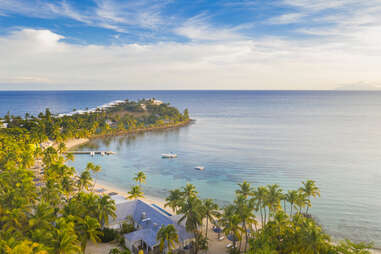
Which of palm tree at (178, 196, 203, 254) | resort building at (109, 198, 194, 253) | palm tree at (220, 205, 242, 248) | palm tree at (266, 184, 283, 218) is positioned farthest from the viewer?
palm tree at (266, 184, 283, 218)

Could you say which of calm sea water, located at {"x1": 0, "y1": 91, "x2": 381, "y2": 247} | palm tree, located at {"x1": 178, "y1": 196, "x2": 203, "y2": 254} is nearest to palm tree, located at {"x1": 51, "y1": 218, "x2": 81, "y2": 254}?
palm tree, located at {"x1": 178, "y1": 196, "x2": 203, "y2": 254}

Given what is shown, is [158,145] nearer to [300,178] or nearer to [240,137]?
[240,137]

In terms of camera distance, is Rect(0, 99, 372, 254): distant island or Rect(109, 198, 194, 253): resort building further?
Rect(109, 198, 194, 253): resort building

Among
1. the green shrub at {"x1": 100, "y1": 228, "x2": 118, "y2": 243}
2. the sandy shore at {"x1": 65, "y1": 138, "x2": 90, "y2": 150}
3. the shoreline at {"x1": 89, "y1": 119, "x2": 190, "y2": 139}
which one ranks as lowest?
the green shrub at {"x1": 100, "y1": 228, "x2": 118, "y2": 243}

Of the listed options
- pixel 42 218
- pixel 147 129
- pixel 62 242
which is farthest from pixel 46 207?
pixel 147 129

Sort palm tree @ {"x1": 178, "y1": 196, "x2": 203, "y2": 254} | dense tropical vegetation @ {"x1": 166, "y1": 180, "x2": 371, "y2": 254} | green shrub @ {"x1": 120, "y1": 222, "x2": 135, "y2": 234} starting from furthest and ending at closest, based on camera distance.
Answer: green shrub @ {"x1": 120, "y1": 222, "x2": 135, "y2": 234}, palm tree @ {"x1": 178, "y1": 196, "x2": 203, "y2": 254}, dense tropical vegetation @ {"x1": 166, "y1": 180, "x2": 371, "y2": 254}

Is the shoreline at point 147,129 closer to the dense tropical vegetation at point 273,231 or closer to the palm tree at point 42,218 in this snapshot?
the palm tree at point 42,218

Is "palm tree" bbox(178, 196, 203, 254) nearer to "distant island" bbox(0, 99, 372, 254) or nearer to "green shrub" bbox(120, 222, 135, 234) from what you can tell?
"distant island" bbox(0, 99, 372, 254)

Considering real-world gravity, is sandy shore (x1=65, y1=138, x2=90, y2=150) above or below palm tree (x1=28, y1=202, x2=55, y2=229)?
below

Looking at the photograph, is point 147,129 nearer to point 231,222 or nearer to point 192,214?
point 192,214

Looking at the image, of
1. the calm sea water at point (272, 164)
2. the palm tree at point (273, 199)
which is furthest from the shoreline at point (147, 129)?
the palm tree at point (273, 199)
